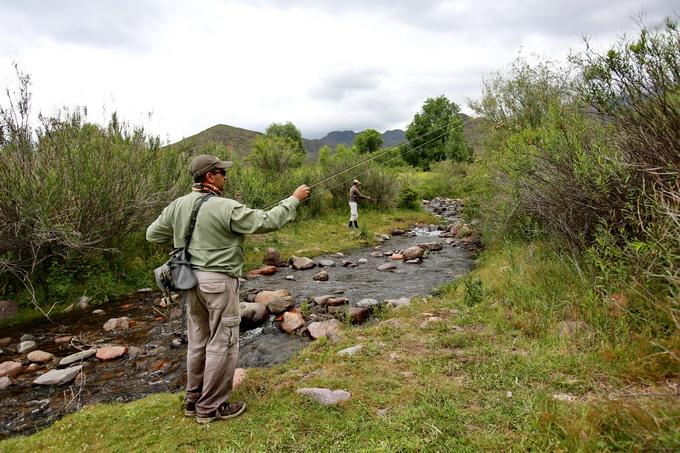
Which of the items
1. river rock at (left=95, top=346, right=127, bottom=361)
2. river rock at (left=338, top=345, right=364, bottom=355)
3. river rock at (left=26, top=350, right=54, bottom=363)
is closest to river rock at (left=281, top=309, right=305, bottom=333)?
river rock at (left=338, top=345, right=364, bottom=355)

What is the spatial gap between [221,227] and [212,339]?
3.33 ft

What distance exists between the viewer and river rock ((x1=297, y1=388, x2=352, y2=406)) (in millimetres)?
3434

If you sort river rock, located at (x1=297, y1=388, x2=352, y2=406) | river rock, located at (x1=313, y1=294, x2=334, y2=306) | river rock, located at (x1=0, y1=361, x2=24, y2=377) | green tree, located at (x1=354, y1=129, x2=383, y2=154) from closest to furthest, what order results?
river rock, located at (x1=297, y1=388, x2=352, y2=406) < river rock, located at (x1=0, y1=361, x2=24, y2=377) < river rock, located at (x1=313, y1=294, x2=334, y2=306) < green tree, located at (x1=354, y1=129, x2=383, y2=154)

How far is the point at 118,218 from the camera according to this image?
904 cm

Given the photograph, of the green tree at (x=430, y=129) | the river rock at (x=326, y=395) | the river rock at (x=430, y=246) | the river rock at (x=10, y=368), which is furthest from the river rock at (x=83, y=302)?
the green tree at (x=430, y=129)

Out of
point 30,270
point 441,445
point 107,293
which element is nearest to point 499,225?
point 441,445

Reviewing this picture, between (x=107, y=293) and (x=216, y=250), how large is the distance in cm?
687

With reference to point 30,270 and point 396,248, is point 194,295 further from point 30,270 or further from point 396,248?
point 396,248

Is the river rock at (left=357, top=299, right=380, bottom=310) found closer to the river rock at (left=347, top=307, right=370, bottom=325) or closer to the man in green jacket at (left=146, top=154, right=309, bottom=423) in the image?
the river rock at (left=347, top=307, right=370, bottom=325)

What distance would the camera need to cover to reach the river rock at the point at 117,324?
6871 millimetres

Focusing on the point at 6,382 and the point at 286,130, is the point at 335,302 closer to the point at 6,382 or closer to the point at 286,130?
the point at 6,382

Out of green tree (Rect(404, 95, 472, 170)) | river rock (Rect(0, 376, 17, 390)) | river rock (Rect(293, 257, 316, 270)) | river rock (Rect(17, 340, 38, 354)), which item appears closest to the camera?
river rock (Rect(0, 376, 17, 390))

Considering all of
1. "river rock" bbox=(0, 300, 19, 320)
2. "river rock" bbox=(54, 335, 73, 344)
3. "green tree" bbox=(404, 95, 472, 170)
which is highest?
"green tree" bbox=(404, 95, 472, 170)

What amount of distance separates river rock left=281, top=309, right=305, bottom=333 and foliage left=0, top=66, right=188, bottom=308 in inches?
171
